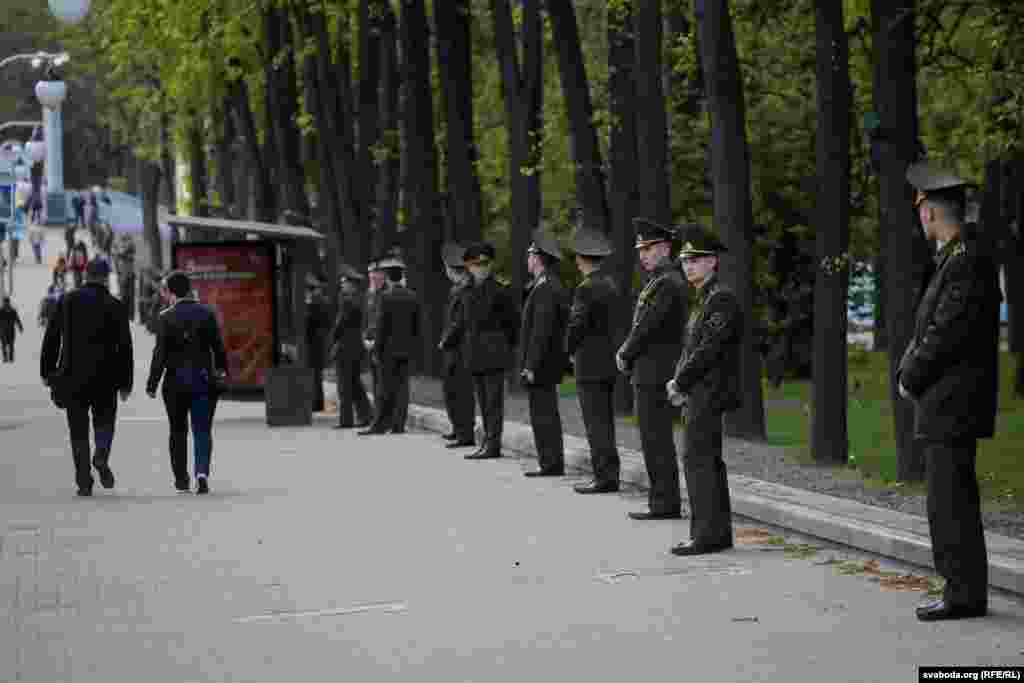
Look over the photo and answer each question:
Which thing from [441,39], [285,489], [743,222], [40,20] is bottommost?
[285,489]

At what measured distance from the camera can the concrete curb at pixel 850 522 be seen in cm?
1216

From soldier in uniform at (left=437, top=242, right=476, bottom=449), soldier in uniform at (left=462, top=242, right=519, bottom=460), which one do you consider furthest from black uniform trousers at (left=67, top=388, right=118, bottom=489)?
soldier in uniform at (left=437, top=242, right=476, bottom=449)

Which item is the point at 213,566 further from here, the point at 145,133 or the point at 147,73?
the point at 145,133

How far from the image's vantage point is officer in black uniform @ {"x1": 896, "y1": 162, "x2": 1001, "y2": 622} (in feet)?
35.6

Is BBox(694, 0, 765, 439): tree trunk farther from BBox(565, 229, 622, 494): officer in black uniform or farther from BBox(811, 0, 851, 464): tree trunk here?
BBox(565, 229, 622, 494): officer in black uniform

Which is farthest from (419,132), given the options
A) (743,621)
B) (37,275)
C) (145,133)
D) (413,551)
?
(37,275)

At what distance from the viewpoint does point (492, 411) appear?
74.2ft

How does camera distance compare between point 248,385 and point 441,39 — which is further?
point 441,39

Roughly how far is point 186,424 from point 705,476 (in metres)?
6.26

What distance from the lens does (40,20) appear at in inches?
4149

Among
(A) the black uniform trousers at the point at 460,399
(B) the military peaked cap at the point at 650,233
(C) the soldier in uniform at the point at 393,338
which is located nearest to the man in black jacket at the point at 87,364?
(B) the military peaked cap at the point at 650,233

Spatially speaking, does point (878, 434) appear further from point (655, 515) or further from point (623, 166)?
point (655, 515)

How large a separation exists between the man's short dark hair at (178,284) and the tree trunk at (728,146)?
5.44 m

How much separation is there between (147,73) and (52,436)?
2807 centimetres
